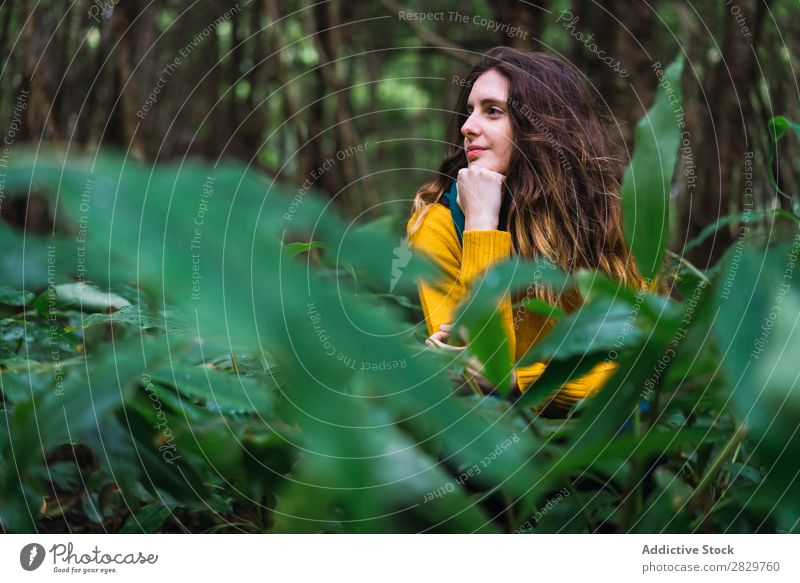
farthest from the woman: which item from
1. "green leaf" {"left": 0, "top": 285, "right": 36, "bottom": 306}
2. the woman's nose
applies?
"green leaf" {"left": 0, "top": 285, "right": 36, "bottom": 306}

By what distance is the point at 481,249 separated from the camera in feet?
1.48

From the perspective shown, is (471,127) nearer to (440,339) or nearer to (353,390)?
(440,339)

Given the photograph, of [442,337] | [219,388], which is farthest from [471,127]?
[219,388]

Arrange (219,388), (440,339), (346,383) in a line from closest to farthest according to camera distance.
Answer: (346,383) < (219,388) < (440,339)

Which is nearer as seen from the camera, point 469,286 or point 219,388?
point 219,388

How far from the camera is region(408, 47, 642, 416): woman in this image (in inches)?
17.9

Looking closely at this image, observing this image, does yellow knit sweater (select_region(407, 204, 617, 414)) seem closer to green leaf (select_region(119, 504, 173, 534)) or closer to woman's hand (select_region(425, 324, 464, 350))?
woman's hand (select_region(425, 324, 464, 350))

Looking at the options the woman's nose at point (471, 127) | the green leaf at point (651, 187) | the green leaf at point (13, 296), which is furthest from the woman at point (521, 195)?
the green leaf at point (13, 296)

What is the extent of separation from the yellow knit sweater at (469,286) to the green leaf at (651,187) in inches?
3.0

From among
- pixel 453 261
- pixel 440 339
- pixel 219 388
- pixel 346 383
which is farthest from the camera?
pixel 453 261

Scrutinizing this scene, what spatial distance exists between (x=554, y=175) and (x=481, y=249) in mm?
80

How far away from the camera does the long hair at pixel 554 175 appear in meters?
0.48
